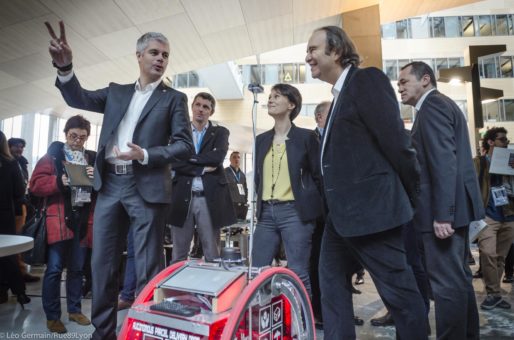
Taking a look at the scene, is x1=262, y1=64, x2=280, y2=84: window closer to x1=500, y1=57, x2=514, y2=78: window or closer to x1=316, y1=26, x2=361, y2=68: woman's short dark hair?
x1=500, y1=57, x2=514, y2=78: window

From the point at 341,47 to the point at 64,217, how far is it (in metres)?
2.21

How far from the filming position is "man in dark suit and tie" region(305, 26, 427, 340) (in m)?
1.38

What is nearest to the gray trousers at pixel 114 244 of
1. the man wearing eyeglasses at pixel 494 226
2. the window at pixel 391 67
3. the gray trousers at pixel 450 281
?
the gray trousers at pixel 450 281

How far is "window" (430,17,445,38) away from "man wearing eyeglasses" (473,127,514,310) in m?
16.2

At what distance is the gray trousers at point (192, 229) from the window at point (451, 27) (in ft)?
61.0

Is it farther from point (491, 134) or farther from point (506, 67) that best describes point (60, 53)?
point (506, 67)

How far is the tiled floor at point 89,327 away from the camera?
2.41m

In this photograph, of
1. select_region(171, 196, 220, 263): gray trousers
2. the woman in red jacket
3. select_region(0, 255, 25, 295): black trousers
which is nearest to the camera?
the woman in red jacket

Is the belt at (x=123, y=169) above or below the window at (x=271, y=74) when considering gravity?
below

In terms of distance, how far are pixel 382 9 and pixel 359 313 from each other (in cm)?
636

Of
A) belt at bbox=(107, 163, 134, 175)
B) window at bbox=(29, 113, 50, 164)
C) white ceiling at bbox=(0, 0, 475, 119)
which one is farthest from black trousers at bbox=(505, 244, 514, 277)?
window at bbox=(29, 113, 50, 164)

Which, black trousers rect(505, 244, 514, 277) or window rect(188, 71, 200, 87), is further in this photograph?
window rect(188, 71, 200, 87)

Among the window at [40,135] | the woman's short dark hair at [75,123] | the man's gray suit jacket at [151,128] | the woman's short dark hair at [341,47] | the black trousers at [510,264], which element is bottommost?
the black trousers at [510,264]

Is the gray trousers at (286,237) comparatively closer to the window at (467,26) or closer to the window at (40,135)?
the window at (40,135)
